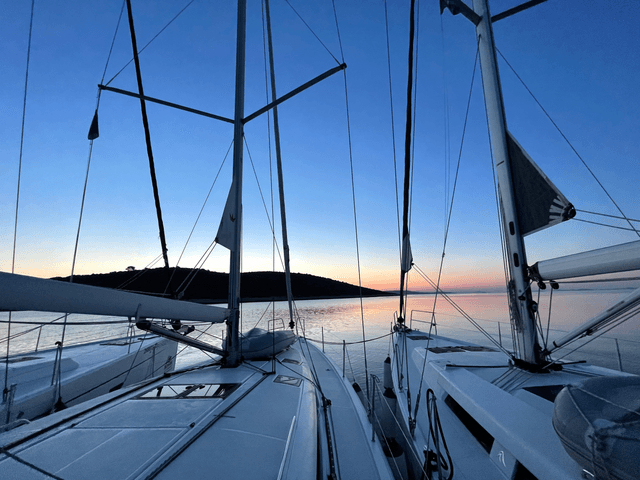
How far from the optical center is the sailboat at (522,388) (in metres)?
1.74

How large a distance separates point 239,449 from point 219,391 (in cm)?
176

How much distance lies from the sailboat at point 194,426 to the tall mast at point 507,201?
124 inches

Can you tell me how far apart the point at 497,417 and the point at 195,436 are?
302 cm

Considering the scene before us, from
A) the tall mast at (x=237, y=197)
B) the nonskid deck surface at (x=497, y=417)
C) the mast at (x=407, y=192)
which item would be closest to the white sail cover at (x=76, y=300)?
the tall mast at (x=237, y=197)

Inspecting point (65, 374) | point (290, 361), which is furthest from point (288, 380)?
point (65, 374)

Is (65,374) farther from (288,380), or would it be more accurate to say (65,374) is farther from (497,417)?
(497,417)

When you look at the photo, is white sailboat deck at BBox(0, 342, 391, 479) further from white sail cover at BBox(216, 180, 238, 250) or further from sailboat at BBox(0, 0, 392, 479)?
white sail cover at BBox(216, 180, 238, 250)

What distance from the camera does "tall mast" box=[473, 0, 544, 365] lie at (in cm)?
500

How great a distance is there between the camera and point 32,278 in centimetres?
230

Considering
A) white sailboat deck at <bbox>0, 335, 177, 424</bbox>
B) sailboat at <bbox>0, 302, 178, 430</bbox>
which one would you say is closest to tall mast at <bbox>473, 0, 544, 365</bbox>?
sailboat at <bbox>0, 302, 178, 430</bbox>

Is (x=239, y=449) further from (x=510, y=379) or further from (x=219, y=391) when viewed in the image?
(x=510, y=379)

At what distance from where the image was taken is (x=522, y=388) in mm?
4203

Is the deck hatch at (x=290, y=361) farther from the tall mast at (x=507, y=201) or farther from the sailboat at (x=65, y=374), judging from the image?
the tall mast at (x=507, y=201)

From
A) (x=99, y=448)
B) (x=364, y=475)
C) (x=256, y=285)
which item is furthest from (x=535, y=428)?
(x=256, y=285)
